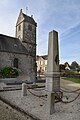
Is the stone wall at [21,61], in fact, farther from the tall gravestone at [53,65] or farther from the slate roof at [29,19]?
the tall gravestone at [53,65]

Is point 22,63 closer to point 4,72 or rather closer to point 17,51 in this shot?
point 17,51

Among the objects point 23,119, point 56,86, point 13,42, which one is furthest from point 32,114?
point 13,42

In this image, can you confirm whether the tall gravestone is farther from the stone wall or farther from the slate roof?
the slate roof

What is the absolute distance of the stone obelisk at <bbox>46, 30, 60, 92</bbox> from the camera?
21.9ft

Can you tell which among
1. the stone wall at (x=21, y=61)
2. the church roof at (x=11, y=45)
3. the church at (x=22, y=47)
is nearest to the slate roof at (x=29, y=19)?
the church at (x=22, y=47)

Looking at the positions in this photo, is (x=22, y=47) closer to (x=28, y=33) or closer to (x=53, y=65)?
(x=28, y=33)

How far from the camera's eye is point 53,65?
6.71 m

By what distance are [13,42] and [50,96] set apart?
73.1ft

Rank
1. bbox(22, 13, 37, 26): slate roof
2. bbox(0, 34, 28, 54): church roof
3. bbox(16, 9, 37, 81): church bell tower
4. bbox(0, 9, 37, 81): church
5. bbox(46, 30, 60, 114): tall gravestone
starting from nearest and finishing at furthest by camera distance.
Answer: bbox(46, 30, 60, 114): tall gravestone
bbox(0, 34, 28, 54): church roof
bbox(0, 9, 37, 81): church
bbox(16, 9, 37, 81): church bell tower
bbox(22, 13, 37, 26): slate roof

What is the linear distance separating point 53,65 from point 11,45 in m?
19.0

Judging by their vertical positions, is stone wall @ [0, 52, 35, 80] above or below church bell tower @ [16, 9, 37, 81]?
below

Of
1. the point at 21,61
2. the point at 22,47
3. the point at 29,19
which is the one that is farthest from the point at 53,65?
the point at 29,19

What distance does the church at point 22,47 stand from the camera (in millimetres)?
23156

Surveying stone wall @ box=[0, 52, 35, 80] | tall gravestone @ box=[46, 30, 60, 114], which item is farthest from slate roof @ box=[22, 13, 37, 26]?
tall gravestone @ box=[46, 30, 60, 114]
